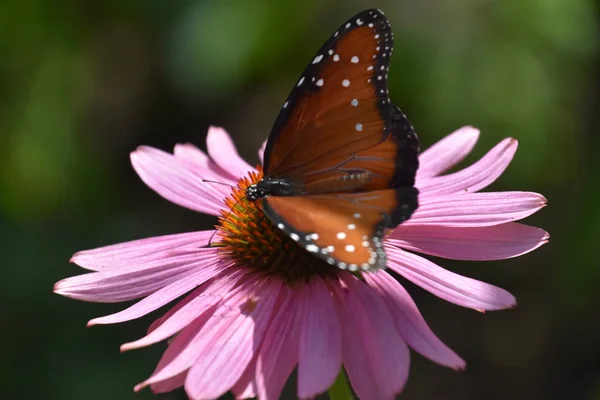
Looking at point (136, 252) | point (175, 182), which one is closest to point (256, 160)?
point (175, 182)

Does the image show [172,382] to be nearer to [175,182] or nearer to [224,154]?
[175,182]

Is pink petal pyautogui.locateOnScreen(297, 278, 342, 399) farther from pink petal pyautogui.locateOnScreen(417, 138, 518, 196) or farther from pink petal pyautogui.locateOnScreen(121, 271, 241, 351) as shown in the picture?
pink petal pyautogui.locateOnScreen(417, 138, 518, 196)

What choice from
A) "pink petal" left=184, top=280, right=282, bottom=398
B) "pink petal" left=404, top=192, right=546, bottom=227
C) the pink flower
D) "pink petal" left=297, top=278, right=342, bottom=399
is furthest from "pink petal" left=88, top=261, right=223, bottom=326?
"pink petal" left=404, top=192, right=546, bottom=227

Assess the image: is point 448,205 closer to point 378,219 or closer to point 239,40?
point 378,219

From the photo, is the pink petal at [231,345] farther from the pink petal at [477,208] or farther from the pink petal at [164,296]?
the pink petal at [477,208]

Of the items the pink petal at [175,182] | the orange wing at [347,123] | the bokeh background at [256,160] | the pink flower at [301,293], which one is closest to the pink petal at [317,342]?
the pink flower at [301,293]
